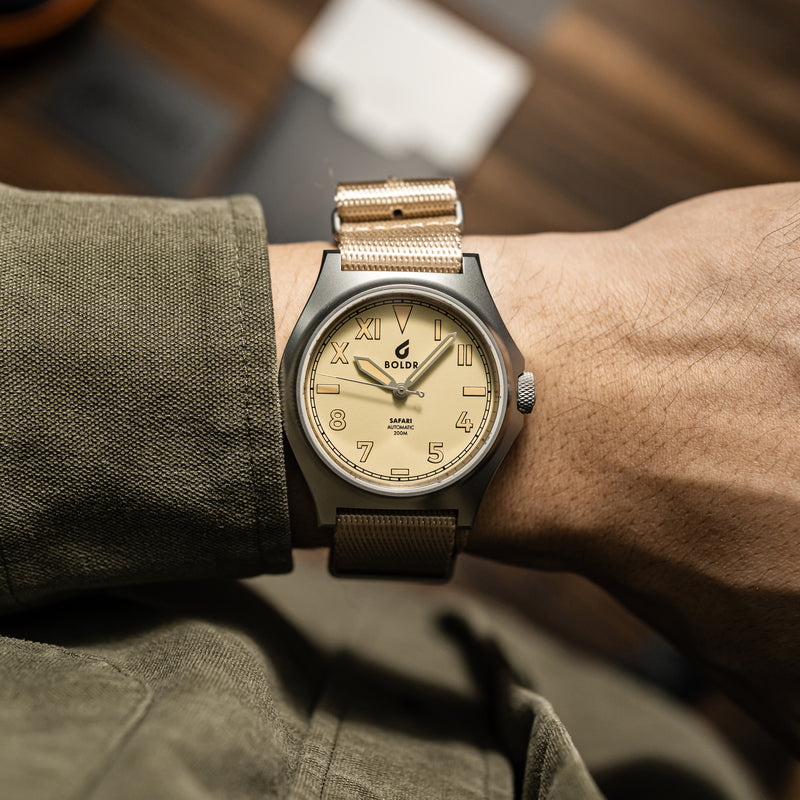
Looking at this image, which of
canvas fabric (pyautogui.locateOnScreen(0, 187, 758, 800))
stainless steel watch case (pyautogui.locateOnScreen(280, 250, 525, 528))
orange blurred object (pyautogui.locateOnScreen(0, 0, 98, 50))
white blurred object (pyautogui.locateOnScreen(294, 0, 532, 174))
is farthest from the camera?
white blurred object (pyautogui.locateOnScreen(294, 0, 532, 174))

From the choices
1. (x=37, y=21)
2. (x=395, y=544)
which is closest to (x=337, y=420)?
(x=395, y=544)

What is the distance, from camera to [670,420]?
86 centimetres

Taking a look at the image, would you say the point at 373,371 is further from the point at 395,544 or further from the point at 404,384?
the point at 395,544

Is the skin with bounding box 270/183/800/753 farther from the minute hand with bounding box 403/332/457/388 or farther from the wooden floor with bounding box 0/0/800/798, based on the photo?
the wooden floor with bounding box 0/0/800/798

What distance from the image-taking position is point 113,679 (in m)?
0.66

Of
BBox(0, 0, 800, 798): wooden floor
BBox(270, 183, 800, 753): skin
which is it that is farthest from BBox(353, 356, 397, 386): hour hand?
BBox(0, 0, 800, 798): wooden floor

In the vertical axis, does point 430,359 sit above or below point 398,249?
below

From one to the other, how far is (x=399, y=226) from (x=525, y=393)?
28 cm

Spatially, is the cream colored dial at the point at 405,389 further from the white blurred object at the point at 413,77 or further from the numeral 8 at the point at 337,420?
the white blurred object at the point at 413,77

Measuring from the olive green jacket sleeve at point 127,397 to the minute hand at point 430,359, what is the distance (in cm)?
19

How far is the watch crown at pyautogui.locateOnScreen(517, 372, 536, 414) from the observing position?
2.74 feet

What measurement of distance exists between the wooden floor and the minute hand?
2.08ft

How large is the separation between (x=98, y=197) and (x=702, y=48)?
1.34m

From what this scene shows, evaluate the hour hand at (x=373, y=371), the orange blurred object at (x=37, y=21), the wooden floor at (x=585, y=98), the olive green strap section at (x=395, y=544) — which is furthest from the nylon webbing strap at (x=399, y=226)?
the orange blurred object at (x=37, y=21)
